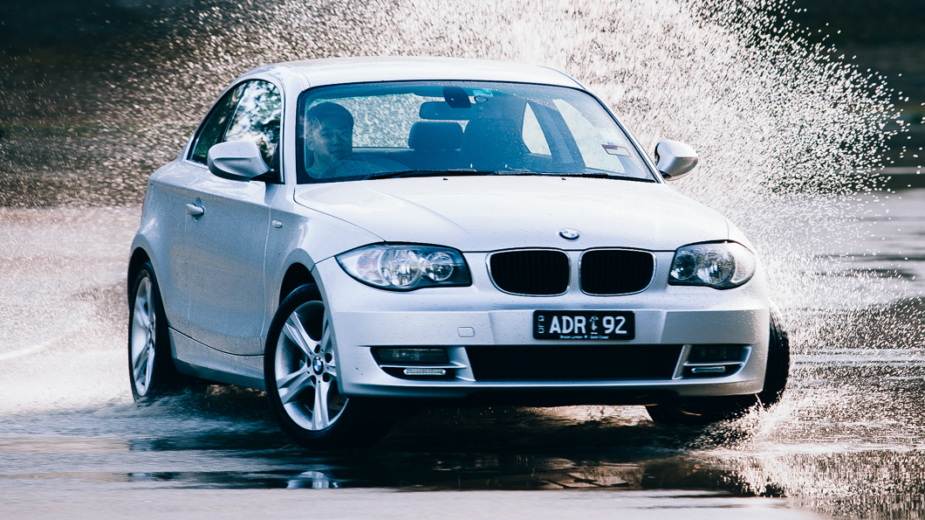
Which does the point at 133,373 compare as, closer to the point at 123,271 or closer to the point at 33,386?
the point at 33,386

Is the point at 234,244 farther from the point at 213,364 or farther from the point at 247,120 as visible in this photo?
the point at 247,120

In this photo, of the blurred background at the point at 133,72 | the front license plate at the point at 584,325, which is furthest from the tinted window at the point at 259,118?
the blurred background at the point at 133,72

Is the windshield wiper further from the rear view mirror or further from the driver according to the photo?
the rear view mirror

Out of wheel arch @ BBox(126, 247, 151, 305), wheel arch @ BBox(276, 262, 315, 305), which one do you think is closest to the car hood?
wheel arch @ BBox(276, 262, 315, 305)

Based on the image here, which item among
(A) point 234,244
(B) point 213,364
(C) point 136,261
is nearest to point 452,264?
(A) point 234,244

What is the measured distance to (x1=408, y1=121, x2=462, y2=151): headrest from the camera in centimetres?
747

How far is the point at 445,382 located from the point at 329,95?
195cm

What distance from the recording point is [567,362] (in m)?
6.29

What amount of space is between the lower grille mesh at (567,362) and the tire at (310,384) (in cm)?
50

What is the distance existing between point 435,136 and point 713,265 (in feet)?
5.10

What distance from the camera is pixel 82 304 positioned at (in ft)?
39.1

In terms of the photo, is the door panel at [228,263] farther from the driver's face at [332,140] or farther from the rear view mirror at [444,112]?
the rear view mirror at [444,112]

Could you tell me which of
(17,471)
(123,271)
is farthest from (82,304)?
(17,471)

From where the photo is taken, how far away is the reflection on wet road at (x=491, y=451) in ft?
18.6
